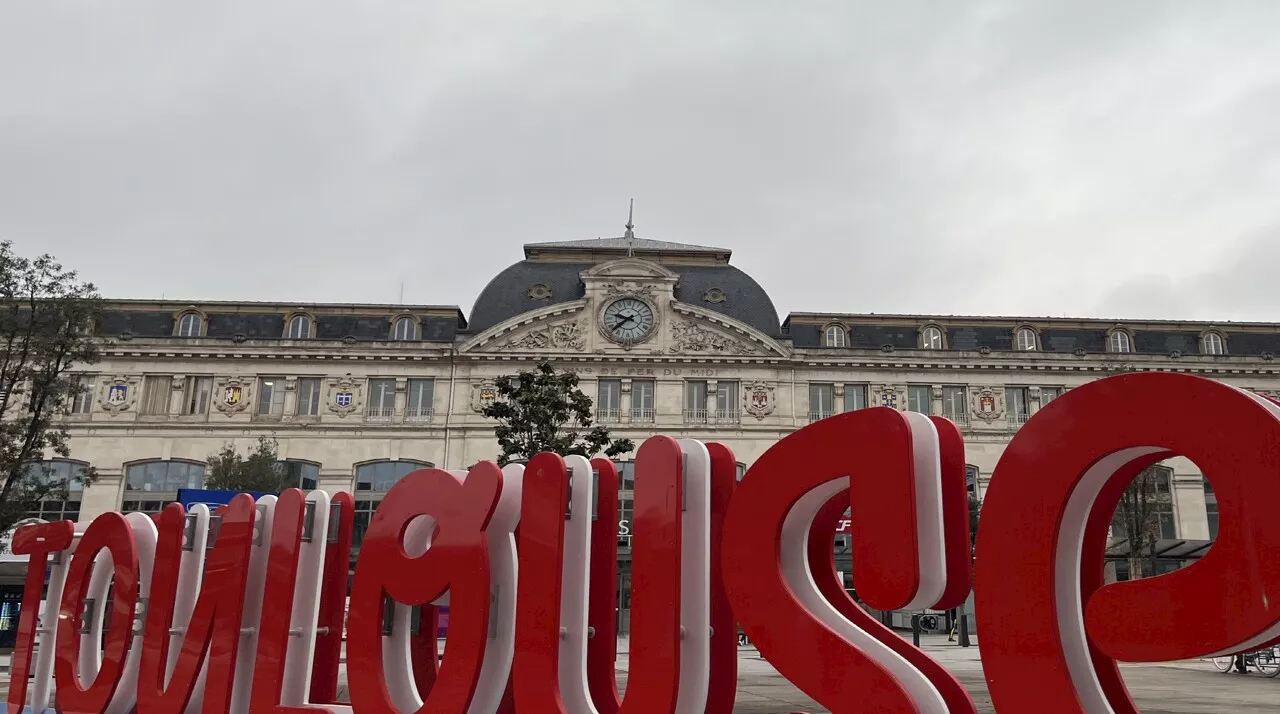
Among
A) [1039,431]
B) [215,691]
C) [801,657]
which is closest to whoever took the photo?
[1039,431]

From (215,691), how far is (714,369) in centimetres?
4200

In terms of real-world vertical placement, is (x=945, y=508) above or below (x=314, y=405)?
below

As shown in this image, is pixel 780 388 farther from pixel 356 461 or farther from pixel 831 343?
pixel 356 461

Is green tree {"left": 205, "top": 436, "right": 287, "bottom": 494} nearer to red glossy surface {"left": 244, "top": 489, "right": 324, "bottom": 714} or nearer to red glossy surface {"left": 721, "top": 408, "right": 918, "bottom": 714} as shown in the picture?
red glossy surface {"left": 244, "top": 489, "right": 324, "bottom": 714}

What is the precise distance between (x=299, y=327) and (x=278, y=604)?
45.6m

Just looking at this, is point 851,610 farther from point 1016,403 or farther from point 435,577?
point 1016,403

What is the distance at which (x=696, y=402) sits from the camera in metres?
51.1

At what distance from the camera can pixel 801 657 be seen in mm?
7293

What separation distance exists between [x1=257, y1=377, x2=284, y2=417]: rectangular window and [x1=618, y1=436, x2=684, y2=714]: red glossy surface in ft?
153

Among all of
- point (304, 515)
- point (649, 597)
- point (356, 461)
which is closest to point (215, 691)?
point (304, 515)

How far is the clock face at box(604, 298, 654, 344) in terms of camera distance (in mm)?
51406

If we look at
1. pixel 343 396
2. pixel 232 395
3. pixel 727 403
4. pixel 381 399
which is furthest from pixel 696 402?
pixel 232 395

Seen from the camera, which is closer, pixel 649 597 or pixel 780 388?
pixel 649 597

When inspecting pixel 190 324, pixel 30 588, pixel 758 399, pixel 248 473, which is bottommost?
pixel 30 588
